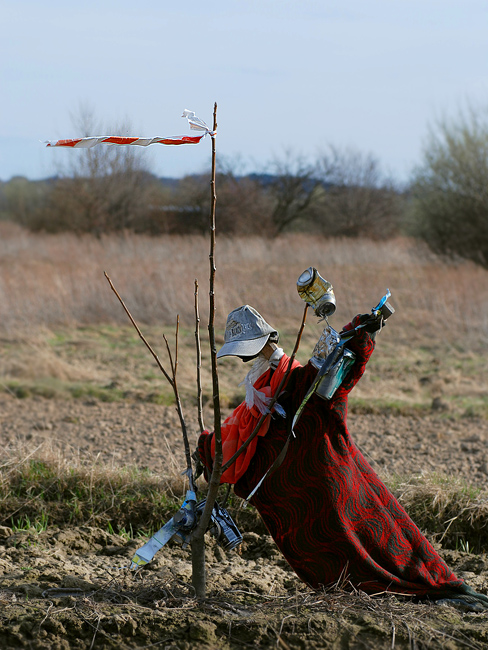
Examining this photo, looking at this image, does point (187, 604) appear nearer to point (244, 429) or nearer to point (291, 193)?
point (244, 429)

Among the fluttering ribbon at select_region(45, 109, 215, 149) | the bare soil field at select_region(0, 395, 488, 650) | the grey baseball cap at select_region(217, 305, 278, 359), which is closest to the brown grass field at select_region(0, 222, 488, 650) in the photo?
the bare soil field at select_region(0, 395, 488, 650)

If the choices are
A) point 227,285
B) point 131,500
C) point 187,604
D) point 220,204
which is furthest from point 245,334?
point 220,204

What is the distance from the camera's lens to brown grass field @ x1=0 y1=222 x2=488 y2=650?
2.11 m

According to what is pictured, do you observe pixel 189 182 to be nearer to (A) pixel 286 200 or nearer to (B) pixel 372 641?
(A) pixel 286 200

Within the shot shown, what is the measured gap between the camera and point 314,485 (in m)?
2.15

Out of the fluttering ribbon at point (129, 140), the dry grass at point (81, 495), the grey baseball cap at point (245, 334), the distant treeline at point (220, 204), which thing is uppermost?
the distant treeline at point (220, 204)

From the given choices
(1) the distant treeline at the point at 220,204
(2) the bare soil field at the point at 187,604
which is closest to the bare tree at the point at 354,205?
(1) the distant treeline at the point at 220,204

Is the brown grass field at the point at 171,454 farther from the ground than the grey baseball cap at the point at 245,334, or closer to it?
closer to it

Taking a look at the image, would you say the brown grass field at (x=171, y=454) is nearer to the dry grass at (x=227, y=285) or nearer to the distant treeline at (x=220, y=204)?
the dry grass at (x=227, y=285)

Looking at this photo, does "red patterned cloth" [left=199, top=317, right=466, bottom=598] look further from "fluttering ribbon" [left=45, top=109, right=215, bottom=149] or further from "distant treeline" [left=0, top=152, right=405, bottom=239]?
"distant treeline" [left=0, top=152, right=405, bottom=239]

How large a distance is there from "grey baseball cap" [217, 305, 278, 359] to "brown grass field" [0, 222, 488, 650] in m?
0.87

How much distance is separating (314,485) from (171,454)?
180 cm

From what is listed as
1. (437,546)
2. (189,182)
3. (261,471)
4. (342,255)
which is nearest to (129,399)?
(437,546)

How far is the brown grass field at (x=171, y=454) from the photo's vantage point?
6.91 ft
